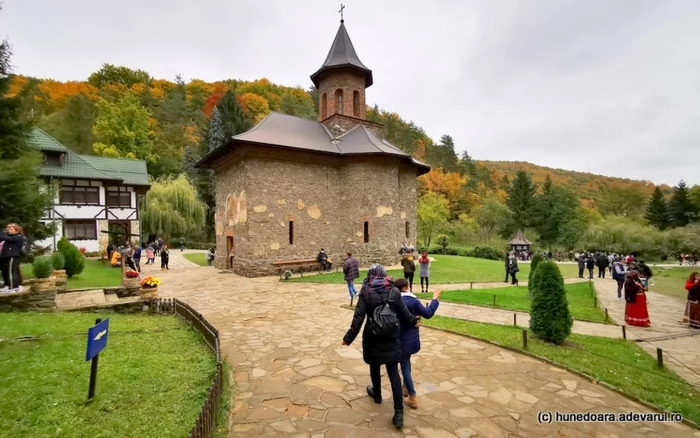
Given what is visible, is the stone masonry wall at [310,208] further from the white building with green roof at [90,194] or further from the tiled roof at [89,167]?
the tiled roof at [89,167]

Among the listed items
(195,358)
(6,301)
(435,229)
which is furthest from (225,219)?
(435,229)

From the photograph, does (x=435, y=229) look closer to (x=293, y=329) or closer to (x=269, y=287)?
(x=269, y=287)

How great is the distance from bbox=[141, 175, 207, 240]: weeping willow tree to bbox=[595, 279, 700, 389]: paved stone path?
35.0m

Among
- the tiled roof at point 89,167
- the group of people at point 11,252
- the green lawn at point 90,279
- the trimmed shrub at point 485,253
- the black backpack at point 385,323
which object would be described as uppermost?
the tiled roof at point 89,167

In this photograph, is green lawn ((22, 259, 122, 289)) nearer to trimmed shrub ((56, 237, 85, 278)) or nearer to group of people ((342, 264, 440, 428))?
trimmed shrub ((56, 237, 85, 278))

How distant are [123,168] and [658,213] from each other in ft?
244

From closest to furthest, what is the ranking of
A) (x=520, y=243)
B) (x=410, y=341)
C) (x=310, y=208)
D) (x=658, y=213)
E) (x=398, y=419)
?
(x=398, y=419)
(x=410, y=341)
(x=310, y=208)
(x=520, y=243)
(x=658, y=213)

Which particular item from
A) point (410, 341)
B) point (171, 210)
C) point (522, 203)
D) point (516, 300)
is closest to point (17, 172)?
point (410, 341)

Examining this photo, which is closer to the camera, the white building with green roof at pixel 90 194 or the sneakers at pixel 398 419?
the sneakers at pixel 398 419

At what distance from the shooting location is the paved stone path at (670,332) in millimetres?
6121

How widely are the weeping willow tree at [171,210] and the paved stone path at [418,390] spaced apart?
→ 29.8 metres

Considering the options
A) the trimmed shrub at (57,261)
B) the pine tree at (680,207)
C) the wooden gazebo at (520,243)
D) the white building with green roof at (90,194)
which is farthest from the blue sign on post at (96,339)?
the pine tree at (680,207)

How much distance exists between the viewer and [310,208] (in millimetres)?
19516

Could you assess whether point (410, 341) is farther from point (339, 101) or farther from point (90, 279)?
point (339, 101)
